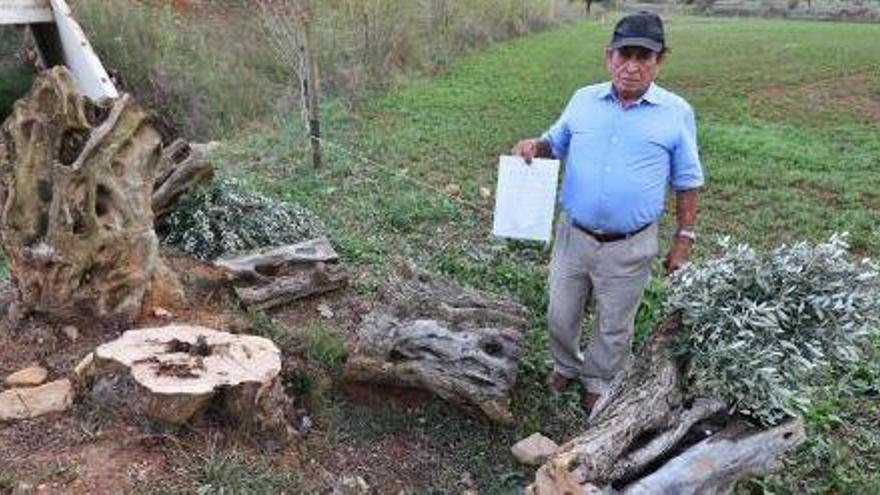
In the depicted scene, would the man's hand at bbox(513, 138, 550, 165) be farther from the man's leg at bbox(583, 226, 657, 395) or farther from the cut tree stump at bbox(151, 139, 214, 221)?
the cut tree stump at bbox(151, 139, 214, 221)

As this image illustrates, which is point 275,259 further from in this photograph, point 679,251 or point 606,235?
point 679,251

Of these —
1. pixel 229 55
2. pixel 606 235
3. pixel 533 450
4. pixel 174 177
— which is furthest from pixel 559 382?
pixel 229 55

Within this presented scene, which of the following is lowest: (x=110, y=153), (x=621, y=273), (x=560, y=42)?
(x=560, y=42)

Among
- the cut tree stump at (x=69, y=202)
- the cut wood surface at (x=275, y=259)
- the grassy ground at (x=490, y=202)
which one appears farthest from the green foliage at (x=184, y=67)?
the cut tree stump at (x=69, y=202)

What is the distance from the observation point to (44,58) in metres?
9.98

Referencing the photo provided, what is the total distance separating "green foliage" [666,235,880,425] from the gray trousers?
60 centimetres

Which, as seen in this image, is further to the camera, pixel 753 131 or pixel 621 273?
pixel 753 131

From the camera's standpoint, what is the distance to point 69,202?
4004 millimetres

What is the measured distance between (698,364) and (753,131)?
22.9 feet

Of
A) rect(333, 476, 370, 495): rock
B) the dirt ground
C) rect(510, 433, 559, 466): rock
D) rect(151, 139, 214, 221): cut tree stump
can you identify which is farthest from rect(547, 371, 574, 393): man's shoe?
rect(151, 139, 214, 221): cut tree stump

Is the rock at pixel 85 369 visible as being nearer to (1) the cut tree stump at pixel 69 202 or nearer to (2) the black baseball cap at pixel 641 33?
(1) the cut tree stump at pixel 69 202

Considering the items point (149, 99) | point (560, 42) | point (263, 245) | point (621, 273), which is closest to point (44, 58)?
point (149, 99)

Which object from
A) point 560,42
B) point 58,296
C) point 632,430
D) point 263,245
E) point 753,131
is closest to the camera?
point 632,430

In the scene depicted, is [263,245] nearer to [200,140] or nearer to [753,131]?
[200,140]
